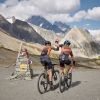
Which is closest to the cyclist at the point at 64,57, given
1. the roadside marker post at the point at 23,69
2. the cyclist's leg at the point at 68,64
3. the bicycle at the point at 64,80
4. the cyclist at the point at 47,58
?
the cyclist's leg at the point at 68,64

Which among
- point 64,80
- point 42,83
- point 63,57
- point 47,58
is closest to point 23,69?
point 64,80

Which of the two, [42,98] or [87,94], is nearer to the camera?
[42,98]

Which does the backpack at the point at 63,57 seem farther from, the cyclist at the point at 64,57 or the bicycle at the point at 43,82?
the bicycle at the point at 43,82

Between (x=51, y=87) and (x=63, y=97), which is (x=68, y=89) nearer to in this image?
(x=51, y=87)

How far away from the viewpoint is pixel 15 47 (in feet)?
236

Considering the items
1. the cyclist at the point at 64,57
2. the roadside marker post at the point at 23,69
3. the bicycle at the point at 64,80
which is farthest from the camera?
the roadside marker post at the point at 23,69

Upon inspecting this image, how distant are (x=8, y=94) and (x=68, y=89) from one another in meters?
2.98

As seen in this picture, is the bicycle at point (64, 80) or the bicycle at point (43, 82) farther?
the bicycle at point (64, 80)

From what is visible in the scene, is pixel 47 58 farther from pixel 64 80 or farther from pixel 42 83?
pixel 64 80

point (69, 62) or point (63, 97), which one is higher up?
point (69, 62)

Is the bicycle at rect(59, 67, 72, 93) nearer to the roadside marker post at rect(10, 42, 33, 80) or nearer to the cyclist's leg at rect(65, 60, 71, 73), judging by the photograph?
the cyclist's leg at rect(65, 60, 71, 73)

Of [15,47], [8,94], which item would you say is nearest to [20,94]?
[8,94]

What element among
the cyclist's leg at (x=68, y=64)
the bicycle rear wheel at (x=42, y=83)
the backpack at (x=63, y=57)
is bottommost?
the bicycle rear wheel at (x=42, y=83)

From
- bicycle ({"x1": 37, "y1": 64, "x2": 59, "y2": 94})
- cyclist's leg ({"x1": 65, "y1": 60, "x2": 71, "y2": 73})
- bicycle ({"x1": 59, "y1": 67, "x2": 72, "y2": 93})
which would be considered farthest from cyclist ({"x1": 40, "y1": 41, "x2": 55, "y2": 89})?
cyclist's leg ({"x1": 65, "y1": 60, "x2": 71, "y2": 73})
